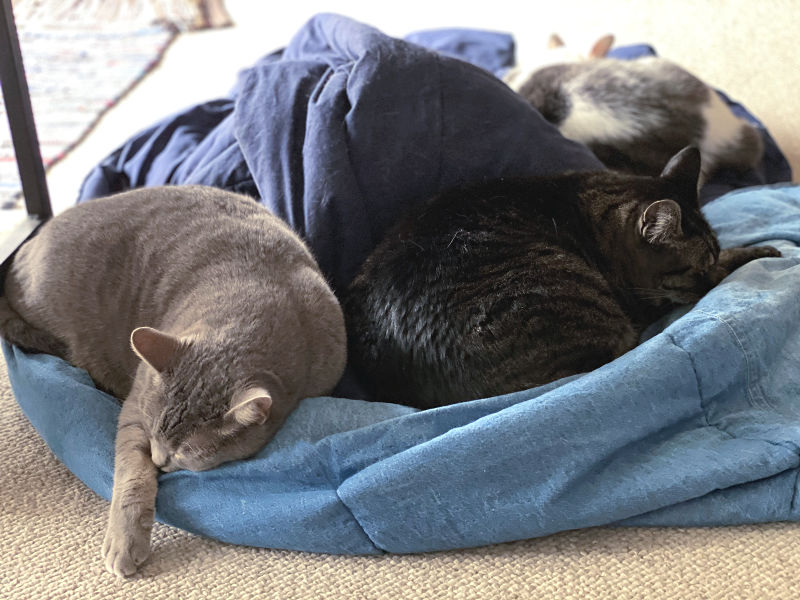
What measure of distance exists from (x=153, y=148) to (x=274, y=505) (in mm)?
1213

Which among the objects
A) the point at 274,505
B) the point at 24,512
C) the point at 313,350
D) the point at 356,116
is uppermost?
the point at 356,116

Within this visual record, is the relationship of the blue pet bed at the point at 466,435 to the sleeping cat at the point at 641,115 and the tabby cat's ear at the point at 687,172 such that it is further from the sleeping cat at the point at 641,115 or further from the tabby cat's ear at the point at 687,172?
the sleeping cat at the point at 641,115

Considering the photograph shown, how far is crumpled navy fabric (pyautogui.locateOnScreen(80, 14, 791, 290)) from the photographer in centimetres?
163

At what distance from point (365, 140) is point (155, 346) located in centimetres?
71

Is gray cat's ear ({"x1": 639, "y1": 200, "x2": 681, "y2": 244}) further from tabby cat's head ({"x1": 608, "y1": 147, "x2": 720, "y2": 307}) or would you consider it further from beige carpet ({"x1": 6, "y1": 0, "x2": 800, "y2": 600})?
beige carpet ({"x1": 6, "y1": 0, "x2": 800, "y2": 600})

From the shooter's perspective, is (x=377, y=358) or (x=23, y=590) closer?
(x=23, y=590)

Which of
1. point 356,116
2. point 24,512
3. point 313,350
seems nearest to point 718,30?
point 356,116

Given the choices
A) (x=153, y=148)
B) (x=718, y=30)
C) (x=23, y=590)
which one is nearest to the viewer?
(x=23, y=590)

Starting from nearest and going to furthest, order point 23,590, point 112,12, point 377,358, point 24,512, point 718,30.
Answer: point 23,590, point 24,512, point 377,358, point 718,30, point 112,12

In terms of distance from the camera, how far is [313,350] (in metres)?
1.30

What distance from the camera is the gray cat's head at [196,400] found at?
1.12 metres

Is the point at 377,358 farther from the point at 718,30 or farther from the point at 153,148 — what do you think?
the point at 718,30

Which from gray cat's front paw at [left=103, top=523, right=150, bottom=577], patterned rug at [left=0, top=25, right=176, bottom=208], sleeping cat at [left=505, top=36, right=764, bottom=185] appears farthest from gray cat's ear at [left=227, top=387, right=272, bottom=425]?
patterned rug at [left=0, top=25, right=176, bottom=208]

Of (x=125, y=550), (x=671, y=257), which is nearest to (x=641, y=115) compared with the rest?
(x=671, y=257)
